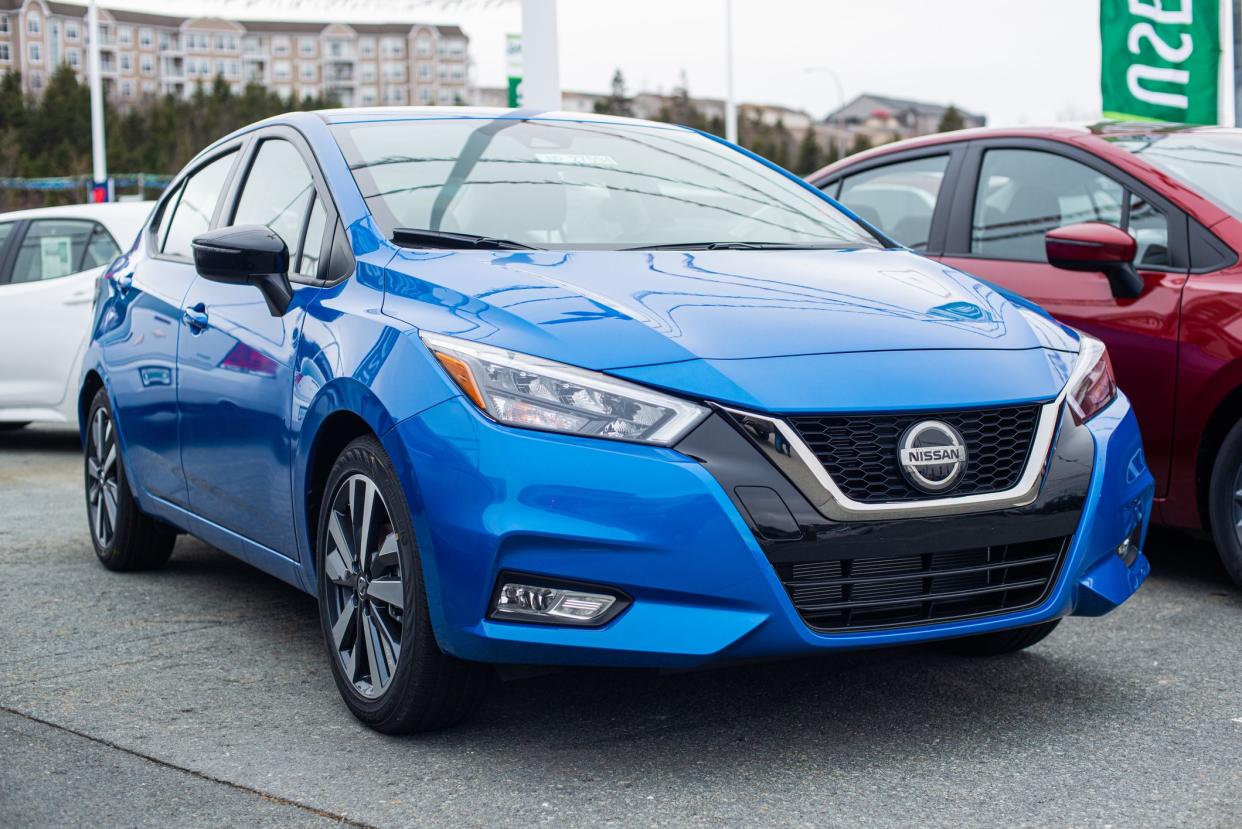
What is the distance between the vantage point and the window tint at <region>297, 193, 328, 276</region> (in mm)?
4238

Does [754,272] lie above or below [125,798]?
above

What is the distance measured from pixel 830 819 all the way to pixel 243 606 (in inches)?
107

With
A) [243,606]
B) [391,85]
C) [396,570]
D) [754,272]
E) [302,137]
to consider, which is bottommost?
[243,606]

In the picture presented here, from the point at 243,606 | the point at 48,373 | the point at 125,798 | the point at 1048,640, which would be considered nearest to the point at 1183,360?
the point at 1048,640

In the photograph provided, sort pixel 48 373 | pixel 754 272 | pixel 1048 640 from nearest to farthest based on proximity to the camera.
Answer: pixel 754 272 < pixel 1048 640 < pixel 48 373

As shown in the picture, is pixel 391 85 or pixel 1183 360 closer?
pixel 1183 360

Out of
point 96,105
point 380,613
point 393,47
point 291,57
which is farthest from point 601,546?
point 291,57

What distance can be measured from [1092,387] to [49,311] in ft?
25.0

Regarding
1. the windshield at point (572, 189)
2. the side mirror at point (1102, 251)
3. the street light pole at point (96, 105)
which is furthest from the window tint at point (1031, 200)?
the street light pole at point (96, 105)

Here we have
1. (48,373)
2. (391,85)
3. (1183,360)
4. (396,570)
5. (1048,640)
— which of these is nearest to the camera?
(396,570)

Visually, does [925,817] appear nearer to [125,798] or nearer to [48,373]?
[125,798]

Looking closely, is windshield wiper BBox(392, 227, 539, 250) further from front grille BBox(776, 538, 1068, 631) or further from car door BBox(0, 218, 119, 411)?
car door BBox(0, 218, 119, 411)

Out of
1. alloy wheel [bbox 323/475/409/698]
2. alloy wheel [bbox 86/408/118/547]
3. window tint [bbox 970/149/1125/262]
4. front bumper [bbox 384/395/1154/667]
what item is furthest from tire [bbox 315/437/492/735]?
window tint [bbox 970/149/1125/262]

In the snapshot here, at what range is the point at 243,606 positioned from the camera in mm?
5242
